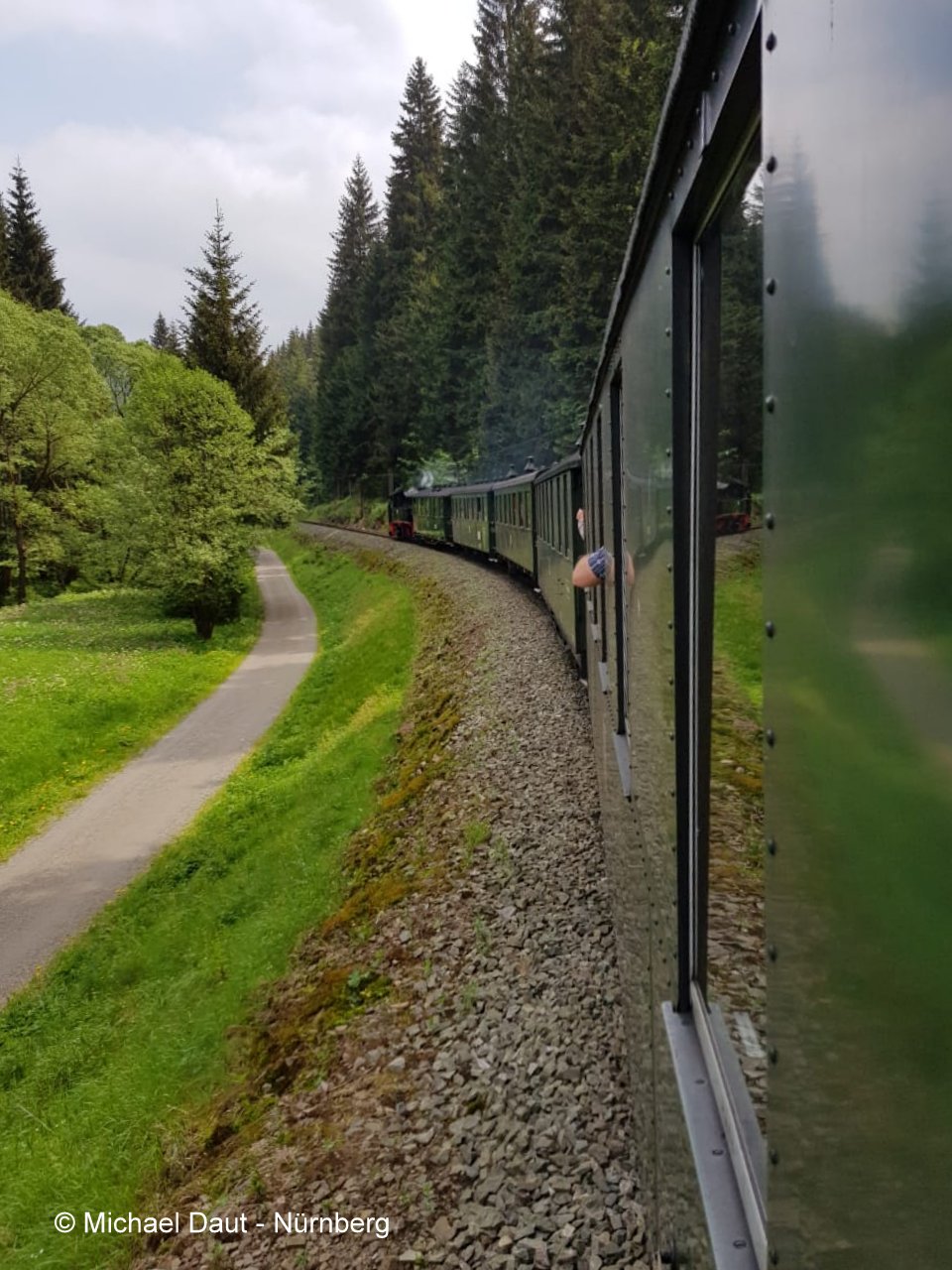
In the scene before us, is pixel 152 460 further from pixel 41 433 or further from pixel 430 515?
pixel 430 515

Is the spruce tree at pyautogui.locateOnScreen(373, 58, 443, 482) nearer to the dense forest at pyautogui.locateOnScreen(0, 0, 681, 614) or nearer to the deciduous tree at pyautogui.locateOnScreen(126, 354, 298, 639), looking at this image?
the dense forest at pyautogui.locateOnScreen(0, 0, 681, 614)

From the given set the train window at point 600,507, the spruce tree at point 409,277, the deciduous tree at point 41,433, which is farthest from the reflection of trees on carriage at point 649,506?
the spruce tree at point 409,277

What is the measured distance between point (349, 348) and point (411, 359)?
1024 cm

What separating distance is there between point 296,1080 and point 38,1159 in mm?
2358

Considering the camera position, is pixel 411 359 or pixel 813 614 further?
pixel 411 359

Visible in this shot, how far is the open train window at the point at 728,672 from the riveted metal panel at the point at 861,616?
1.00 ft

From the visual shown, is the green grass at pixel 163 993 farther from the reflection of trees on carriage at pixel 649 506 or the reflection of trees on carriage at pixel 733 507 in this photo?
the reflection of trees on carriage at pixel 733 507

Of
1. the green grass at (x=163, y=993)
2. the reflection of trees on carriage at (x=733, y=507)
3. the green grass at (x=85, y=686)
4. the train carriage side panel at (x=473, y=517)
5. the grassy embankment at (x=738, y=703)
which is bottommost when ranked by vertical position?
the green grass at (x=163, y=993)

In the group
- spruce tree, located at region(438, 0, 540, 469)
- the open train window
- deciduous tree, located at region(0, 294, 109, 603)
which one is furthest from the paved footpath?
spruce tree, located at region(438, 0, 540, 469)

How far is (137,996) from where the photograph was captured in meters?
9.59

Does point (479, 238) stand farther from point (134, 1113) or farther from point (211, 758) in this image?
point (134, 1113)

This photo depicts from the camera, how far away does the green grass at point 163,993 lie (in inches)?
263

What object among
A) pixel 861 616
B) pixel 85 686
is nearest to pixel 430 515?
pixel 85 686

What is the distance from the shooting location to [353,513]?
195 feet
